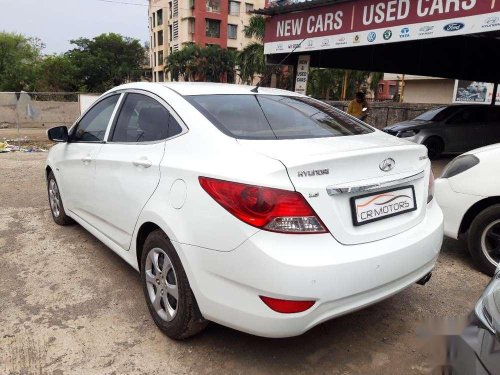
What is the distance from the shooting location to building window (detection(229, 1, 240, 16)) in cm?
5809

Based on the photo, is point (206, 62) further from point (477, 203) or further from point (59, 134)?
point (477, 203)

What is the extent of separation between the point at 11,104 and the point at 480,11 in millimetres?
19568

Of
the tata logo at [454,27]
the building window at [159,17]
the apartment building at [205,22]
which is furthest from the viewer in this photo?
the building window at [159,17]

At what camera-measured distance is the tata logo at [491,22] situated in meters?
6.74

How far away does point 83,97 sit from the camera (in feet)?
49.8

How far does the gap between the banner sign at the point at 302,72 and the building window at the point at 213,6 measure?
4958 cm

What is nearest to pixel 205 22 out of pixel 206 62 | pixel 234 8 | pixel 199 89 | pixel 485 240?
pixel 234 8

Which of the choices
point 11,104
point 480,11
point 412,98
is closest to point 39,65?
point 11,104

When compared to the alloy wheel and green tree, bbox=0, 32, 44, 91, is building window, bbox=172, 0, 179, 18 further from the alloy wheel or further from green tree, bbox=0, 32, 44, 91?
the alloy wheel

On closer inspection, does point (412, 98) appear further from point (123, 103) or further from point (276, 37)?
point (123, 103)

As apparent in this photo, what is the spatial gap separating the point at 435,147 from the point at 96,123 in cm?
915

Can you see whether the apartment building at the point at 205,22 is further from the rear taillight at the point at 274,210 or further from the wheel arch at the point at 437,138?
the rear taillight at the point at 274,210

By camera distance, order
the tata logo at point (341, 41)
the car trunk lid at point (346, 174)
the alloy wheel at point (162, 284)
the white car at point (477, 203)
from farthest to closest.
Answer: the tata logo at point (341, 41) < the white car at point (477, 203) < the alloy wheel at point (162, 284) < the car trunk lid at point (346, 174)

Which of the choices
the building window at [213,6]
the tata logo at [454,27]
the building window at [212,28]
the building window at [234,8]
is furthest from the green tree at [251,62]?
the tata logo at [454,27]
